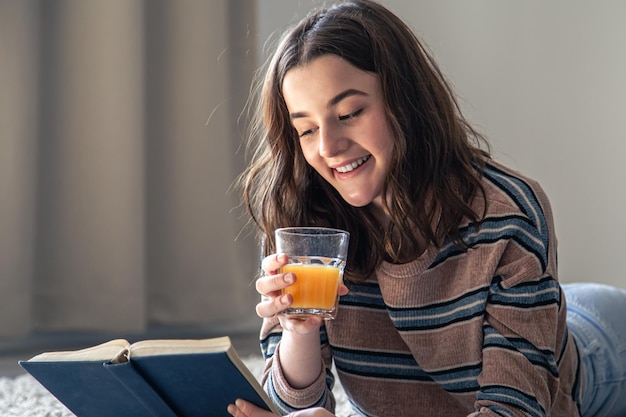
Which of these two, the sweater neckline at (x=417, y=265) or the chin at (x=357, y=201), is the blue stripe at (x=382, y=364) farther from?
the chin at (x=357, y=201)

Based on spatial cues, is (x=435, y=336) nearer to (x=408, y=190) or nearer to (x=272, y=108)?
(x=408, y=190)

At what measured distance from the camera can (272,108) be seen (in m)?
1.41

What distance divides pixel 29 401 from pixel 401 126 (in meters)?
1.13

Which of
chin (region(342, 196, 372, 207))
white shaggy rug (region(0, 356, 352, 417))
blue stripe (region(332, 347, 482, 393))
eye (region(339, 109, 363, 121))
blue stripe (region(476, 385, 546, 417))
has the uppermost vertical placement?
eye (region(339, 109, 363, 121))

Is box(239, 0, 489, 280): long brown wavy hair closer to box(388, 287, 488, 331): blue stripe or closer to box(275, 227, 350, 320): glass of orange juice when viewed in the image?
box(388, 287, 488, 331): blue stripe

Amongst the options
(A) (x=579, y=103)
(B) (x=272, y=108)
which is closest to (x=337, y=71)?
(B) (x=272, y=108)

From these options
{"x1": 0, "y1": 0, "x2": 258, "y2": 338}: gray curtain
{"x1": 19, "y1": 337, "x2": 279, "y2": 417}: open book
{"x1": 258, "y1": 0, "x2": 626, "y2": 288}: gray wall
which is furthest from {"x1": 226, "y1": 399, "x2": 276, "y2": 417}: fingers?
{"x1": 258, "y1": 0, "x2": 626, "y2": 288}: gray wall

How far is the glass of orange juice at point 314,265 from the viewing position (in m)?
1.14

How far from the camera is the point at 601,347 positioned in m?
1.80

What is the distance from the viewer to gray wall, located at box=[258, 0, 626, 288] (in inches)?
126

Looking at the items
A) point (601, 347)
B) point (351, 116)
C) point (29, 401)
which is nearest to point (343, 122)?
point (351, 116)

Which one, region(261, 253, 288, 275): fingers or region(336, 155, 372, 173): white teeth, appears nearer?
region(261, 253, 288, 275): fingers

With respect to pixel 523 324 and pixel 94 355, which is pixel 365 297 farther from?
pixel 94 355

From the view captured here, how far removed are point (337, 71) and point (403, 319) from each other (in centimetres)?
42
